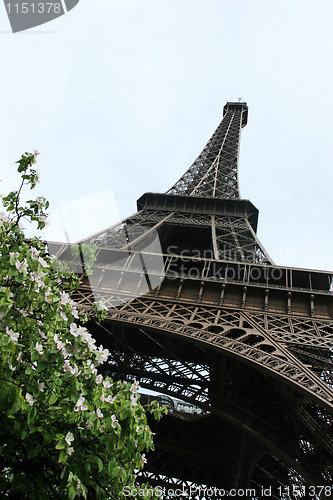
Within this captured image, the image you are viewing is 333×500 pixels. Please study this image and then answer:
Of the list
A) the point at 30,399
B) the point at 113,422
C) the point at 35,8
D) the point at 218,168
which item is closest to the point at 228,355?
the point at 113,422

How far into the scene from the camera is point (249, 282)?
19.5m

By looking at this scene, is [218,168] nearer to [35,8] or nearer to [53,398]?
[35,8]

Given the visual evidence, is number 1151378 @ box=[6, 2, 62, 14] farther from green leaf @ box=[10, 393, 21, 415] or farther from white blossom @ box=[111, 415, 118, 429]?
white blossom @ box=[111, 415, 118, 429]

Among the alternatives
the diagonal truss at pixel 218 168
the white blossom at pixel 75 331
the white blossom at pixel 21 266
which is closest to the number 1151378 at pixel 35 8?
the white blossom at pixel 21 266

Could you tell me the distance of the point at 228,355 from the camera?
13.8 meters

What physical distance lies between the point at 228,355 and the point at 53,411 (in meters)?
9.40

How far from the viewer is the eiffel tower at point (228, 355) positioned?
42.2ft

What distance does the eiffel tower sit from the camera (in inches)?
506

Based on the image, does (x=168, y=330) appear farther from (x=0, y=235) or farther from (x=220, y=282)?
(x=0, y=235)

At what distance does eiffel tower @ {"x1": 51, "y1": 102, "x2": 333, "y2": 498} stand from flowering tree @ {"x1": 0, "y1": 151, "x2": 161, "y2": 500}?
22.4 feet

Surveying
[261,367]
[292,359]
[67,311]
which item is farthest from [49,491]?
[292,359]

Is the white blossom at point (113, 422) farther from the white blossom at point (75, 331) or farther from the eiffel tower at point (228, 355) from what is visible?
the eiffel tower at point (228, 355)

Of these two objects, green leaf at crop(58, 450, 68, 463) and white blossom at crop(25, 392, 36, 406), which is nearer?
green leaf at crop(58, 450, 68, 463)

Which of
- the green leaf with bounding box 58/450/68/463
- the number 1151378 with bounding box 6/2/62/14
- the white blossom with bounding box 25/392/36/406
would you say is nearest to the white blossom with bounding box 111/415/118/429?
the green leaf with bounding box 58/450/68/463
